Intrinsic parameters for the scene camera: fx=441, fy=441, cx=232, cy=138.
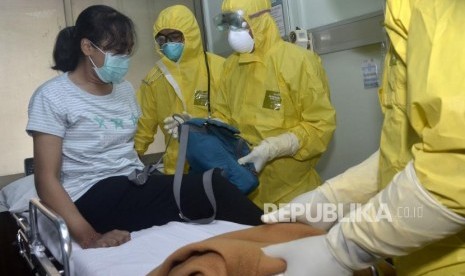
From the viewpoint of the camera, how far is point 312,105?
2.10m

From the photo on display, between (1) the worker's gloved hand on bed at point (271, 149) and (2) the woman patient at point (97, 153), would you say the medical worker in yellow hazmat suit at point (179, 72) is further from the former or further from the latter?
(2) the woman patient at point (97, 153)

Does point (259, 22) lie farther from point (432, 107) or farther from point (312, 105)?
point (432, 107)

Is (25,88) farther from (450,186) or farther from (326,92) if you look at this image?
(450,186)

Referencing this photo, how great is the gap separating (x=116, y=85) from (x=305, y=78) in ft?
2.85

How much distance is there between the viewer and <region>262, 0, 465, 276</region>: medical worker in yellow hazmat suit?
702mm

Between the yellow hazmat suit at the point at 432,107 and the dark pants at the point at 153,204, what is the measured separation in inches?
28.9

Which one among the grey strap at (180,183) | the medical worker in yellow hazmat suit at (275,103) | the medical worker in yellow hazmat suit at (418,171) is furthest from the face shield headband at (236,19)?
the medical worker in yellow hazmat suit at (418,171)

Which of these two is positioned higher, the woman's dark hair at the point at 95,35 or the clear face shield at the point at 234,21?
the clear face shield at the point at 234,21

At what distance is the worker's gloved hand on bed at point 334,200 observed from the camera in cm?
113

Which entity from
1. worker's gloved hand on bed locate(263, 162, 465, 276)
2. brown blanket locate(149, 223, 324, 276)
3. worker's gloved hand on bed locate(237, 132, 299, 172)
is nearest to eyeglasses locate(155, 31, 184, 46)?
worker's gloved hand on bed locate(237, 132, 299, 172)

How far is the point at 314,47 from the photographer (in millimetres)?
2406

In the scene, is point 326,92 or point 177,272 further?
point 326,92

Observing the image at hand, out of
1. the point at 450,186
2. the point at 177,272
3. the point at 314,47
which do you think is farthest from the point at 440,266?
the point at 314,47

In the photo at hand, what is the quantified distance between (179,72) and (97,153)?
1.06m
